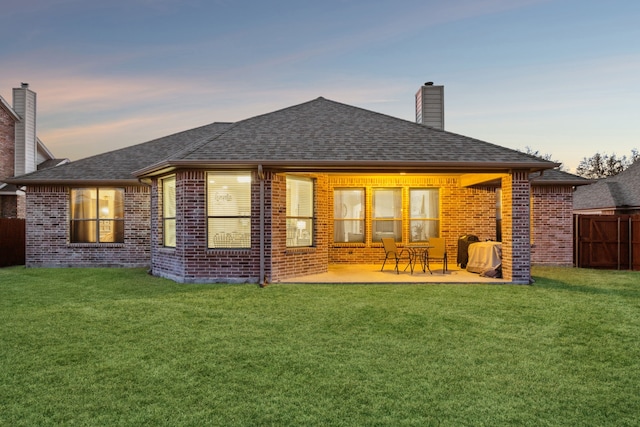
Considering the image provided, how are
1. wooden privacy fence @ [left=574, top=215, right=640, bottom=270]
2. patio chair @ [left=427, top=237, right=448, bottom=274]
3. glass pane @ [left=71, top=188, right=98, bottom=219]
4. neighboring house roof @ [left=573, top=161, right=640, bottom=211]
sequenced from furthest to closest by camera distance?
neighboring house roof @ [left=573, top=161, right=640, bottom=211] → glass pane @ [left=71, top=188, right=98, bottom=219] → wooden privacy fence @ [left=574, top=215, right=640, bottom=270] → patio chair @ [left=427, top=237, right=448, bottom=274]

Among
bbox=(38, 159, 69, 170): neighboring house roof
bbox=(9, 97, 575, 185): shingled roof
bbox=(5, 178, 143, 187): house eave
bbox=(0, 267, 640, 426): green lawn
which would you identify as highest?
bbox=(38, 159, 69, 170): neighboring house roof

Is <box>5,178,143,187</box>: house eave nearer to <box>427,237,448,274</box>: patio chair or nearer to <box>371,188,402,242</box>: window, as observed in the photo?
<box>371,188,402,242</box>: window

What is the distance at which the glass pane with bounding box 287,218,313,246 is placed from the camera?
11.1 meters

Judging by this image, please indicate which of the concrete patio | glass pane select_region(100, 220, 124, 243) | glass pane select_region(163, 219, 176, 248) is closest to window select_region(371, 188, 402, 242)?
the concrete patio

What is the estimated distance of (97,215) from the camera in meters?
14.4

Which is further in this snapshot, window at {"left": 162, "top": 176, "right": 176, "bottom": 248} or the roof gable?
window at {"left": 162, "top": 176, "right": 176, "bottom": 248}

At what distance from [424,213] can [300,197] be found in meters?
4.73

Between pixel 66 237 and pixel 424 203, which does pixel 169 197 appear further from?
pixel 424 203

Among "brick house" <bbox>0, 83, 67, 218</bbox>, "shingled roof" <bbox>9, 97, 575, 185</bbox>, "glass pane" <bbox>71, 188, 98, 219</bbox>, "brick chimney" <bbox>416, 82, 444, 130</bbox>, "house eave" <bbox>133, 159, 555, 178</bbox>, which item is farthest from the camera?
"brick house" <bbox>0, 83, 67, 218</bbox>

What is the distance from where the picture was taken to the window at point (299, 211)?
11164mm

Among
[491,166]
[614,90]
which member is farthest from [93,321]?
[614,90]

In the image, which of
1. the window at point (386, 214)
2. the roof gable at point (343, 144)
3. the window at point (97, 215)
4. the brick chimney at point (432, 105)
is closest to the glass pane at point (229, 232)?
the roof gable at point (343, 144)

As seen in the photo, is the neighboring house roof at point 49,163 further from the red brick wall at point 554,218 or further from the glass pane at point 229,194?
the red brick wall at point 554,218

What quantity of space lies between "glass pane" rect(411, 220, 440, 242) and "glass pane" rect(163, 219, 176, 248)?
24.4 feet
